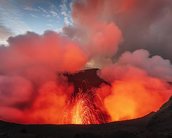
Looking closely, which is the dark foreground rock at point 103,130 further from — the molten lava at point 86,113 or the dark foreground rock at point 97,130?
the molten lava at point 86,113

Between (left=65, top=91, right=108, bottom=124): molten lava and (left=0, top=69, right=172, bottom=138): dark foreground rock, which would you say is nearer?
(left=0, top=69, right=172, bottom=138): dark foreground rock

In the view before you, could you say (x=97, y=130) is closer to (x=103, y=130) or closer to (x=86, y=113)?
(x=103, y=130)

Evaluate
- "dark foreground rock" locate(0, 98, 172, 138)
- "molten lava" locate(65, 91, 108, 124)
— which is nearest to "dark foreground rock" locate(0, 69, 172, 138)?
"dark foreground rock" locate(0, 98, 172, 138)

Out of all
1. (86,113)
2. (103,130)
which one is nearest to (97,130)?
(103,130)

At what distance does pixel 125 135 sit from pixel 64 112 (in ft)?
203

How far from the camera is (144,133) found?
4931 centimetres

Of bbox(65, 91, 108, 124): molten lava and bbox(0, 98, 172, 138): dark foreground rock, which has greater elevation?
bbox(65, 91, 108, 124): molten lava

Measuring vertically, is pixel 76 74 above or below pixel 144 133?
above

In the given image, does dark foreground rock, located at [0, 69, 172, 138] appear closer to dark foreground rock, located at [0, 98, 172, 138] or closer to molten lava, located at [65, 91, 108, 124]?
dark foreground rock, located at [0, 98, 172, 138]

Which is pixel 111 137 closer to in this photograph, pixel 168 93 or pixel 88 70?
pixel 168 93

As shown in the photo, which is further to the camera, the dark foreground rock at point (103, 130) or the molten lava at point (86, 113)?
the molten lava at point (86, 113)

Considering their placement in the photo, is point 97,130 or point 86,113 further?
point 86,113

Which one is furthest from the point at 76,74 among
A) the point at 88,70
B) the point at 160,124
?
the point at 160,124

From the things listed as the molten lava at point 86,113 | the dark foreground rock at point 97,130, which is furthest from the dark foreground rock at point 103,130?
the molten lava at point 86,113
